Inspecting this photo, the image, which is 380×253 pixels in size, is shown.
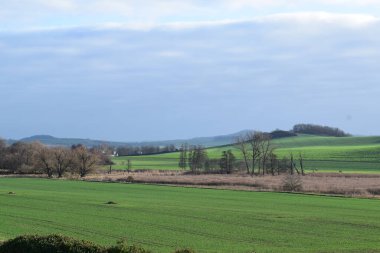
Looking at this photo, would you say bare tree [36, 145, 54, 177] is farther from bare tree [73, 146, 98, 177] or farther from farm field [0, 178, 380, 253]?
farm field [0, 178, 380, 253]

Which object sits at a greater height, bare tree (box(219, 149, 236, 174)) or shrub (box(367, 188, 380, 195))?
bare tree (box(219, 149, 236, 174))

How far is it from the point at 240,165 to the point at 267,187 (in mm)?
48324

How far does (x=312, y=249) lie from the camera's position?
23.5 meters

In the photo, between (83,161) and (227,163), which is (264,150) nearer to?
(227,163)

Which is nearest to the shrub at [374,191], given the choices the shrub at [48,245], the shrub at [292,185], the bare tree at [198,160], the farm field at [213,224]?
the shrub at [292,185]

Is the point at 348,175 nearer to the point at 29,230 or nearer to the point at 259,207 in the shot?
the point at 259,207

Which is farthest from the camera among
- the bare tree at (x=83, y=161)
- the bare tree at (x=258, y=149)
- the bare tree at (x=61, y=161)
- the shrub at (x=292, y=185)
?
the bare tree at (x=258, y=149)

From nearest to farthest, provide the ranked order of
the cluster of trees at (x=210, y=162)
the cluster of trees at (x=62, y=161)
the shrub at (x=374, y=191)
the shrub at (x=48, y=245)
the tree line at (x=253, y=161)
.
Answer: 1. the shrub at (x=48, y=245)
2. the shrub at (x=374, y=191)
3. the tree line at (x=253, y=161)
4. the cluster of trees at (x=210, y=162)
5. the cluster of trees at (x=62, y=161)

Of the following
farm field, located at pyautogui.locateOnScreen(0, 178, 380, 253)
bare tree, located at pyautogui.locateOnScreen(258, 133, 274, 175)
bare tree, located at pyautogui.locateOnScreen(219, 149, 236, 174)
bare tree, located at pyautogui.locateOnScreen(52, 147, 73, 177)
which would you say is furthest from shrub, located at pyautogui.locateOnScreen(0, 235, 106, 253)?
bare tree, located at pyautogui.locateOnScreen(52, 147, 73, 177)

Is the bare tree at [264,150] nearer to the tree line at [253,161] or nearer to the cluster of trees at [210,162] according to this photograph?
the tree line at [253,161]

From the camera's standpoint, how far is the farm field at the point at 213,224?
82.2ft

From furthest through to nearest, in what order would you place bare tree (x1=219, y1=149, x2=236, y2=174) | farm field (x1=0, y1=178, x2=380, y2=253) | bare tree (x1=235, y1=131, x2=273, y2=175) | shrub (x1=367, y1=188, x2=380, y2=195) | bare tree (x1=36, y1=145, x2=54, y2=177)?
bare tree (x1=235, y1=131, x2=273, y2=175) → bare tree (x1=36, y1=145, x2=54, y2=177) → bare tree (x1=219, y1=149, x2=236, y2=174) → shrub (x1=367, y1=188, x2=380, y2=195) → farm field (x1=0, y1=178, x2=380, y2=253)

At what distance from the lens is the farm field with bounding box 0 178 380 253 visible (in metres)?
25.1

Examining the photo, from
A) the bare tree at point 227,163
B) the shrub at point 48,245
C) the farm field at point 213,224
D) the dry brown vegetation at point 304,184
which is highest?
the bare tree at point 227,163
